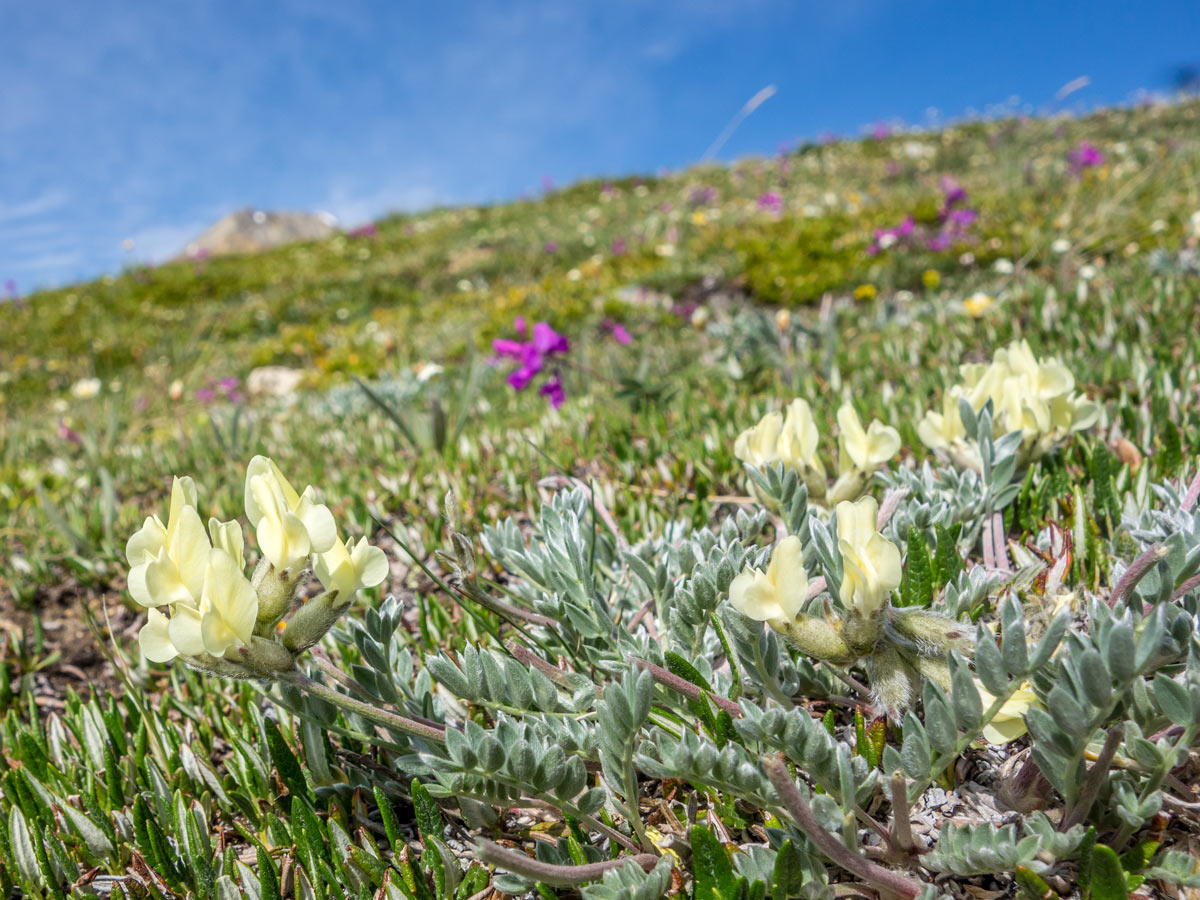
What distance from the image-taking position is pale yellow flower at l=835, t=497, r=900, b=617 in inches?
35.1

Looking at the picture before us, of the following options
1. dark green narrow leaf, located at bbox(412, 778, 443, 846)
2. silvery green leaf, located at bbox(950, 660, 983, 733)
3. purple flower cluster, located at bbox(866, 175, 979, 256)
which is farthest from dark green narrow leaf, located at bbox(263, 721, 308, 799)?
purple flower cluster, located at bbox(866, 175, 979, 256)

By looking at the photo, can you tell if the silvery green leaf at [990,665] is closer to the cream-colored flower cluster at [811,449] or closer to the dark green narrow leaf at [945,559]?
the dark green narrow leaf at [945,559]

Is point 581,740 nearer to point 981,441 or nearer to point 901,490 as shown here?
point 901,490

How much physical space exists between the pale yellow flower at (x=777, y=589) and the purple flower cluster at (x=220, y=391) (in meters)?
6.98

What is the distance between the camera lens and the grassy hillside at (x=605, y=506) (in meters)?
1.11

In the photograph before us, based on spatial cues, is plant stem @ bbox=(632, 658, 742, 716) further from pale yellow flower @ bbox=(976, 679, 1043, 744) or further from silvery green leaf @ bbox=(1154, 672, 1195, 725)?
silvery green leaf @ bbox=(1154, 672, 1195, 725)

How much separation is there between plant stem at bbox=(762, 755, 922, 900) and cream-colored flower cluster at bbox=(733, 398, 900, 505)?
0.63 metres

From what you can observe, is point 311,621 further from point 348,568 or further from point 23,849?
point 23,849

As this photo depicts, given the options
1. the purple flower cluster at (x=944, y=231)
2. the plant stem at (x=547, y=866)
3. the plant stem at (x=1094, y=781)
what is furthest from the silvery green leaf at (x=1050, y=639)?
the purple flower cluster at (x=944, y=231)

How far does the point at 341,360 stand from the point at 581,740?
7.22 meters

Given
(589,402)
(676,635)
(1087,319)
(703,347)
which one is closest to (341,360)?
(703,347)

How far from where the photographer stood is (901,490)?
1299 mm

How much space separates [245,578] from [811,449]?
981 mm

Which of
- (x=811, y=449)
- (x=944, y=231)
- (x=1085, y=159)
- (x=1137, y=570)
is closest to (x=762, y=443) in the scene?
(x=811, y=449)
